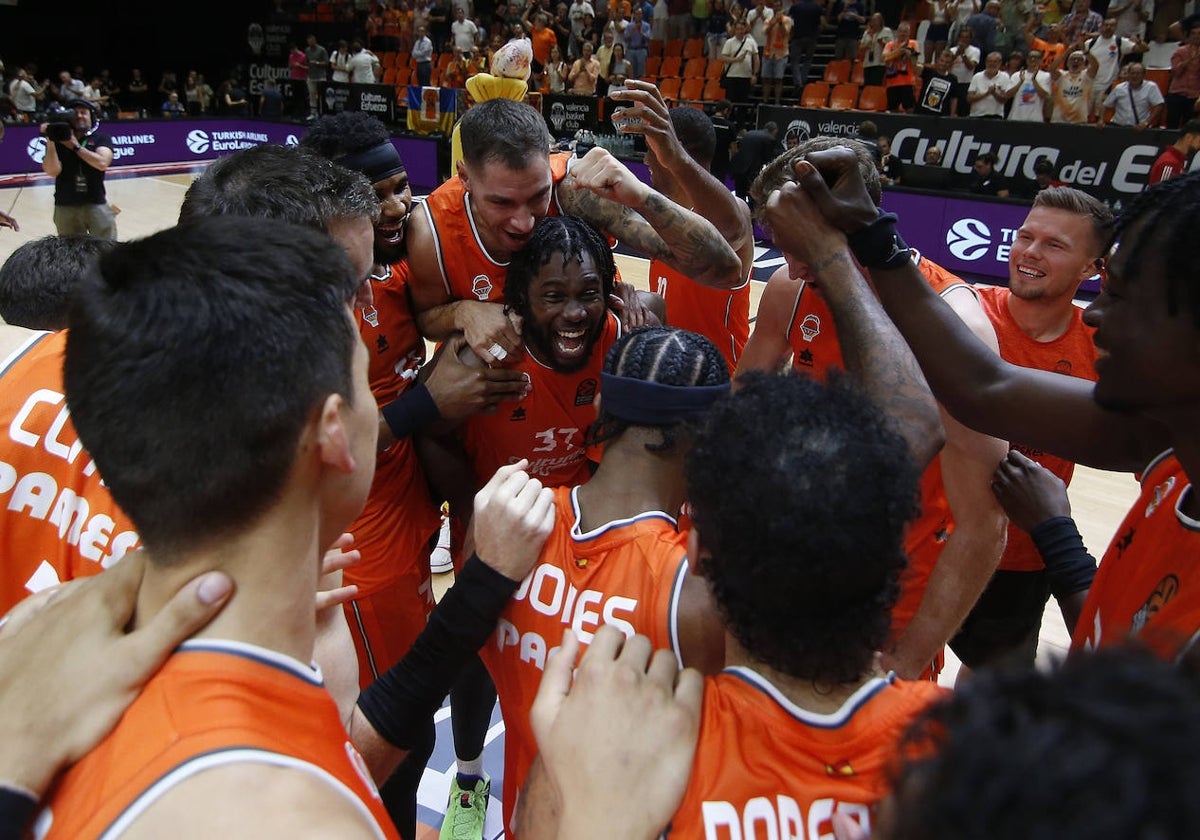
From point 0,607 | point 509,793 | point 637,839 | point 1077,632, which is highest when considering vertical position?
point 637,839

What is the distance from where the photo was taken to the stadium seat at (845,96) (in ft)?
45.4

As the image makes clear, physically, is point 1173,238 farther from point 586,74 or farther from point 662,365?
point 586,74

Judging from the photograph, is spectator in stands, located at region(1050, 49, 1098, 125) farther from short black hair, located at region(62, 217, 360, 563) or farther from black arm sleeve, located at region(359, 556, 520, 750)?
short black hair, located at region(62, 217, 360, 563)

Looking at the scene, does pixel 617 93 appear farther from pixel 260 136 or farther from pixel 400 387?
pixel 260 136

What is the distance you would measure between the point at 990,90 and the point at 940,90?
68 centimetres

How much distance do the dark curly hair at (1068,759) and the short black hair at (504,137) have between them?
2.41m

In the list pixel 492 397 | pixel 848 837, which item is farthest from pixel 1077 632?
pixel 492 397

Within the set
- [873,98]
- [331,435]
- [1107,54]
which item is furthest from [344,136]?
[873,98]

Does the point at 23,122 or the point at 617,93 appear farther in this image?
the point at 23,122

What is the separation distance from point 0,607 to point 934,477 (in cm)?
239

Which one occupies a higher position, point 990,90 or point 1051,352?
point 1051,352

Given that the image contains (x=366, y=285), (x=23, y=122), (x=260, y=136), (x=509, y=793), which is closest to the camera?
(x=509, y=793)

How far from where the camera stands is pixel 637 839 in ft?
3.39

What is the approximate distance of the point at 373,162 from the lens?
2955 mm
